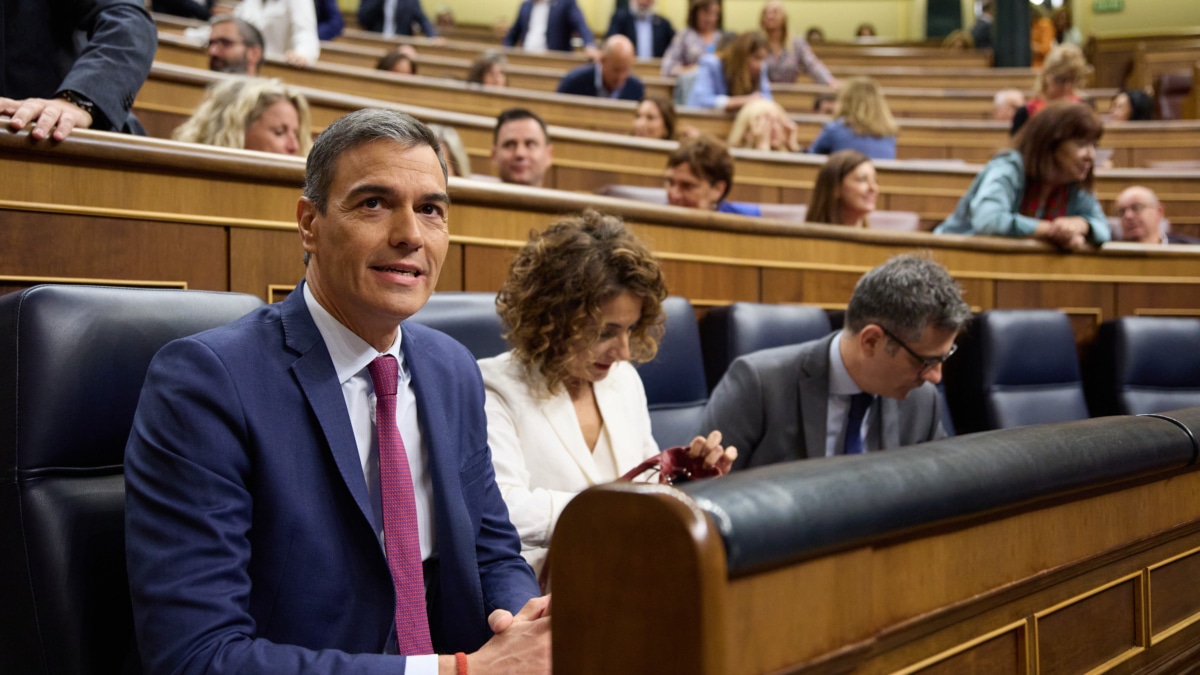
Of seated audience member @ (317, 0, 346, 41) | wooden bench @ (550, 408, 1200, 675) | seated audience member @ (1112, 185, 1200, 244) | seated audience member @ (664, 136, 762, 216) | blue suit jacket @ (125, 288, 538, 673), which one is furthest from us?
seated audience member @ (317, 0, 346, 41)

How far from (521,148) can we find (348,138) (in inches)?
39.9

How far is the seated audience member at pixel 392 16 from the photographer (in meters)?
3.47

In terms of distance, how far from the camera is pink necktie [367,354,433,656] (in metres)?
0.49

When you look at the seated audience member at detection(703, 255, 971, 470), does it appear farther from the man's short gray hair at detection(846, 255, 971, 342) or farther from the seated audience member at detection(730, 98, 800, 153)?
the seated audience member at detection(730, 98, 800, 153)

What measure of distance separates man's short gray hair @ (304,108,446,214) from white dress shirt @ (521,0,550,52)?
120 inches

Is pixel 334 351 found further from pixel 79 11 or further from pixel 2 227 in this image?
pixel 79 11

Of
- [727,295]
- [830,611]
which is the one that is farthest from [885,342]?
[830,611]

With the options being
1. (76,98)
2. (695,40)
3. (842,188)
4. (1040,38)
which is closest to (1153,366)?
(842,188)

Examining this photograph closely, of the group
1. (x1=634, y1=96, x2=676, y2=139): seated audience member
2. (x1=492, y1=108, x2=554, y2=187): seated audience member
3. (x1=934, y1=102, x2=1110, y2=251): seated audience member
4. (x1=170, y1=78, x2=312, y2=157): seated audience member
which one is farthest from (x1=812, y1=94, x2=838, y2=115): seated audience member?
(x1=170, y1=78, x2=312, y2=157): seated audience member

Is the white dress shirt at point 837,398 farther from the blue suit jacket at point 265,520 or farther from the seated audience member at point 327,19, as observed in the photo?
the seated audience member at point 327,19

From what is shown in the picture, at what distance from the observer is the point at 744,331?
1.11 meters

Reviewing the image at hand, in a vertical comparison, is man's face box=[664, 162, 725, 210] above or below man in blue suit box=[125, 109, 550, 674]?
above

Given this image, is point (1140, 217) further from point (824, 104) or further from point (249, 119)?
point (249, 119)

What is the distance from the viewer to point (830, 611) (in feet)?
0.97
